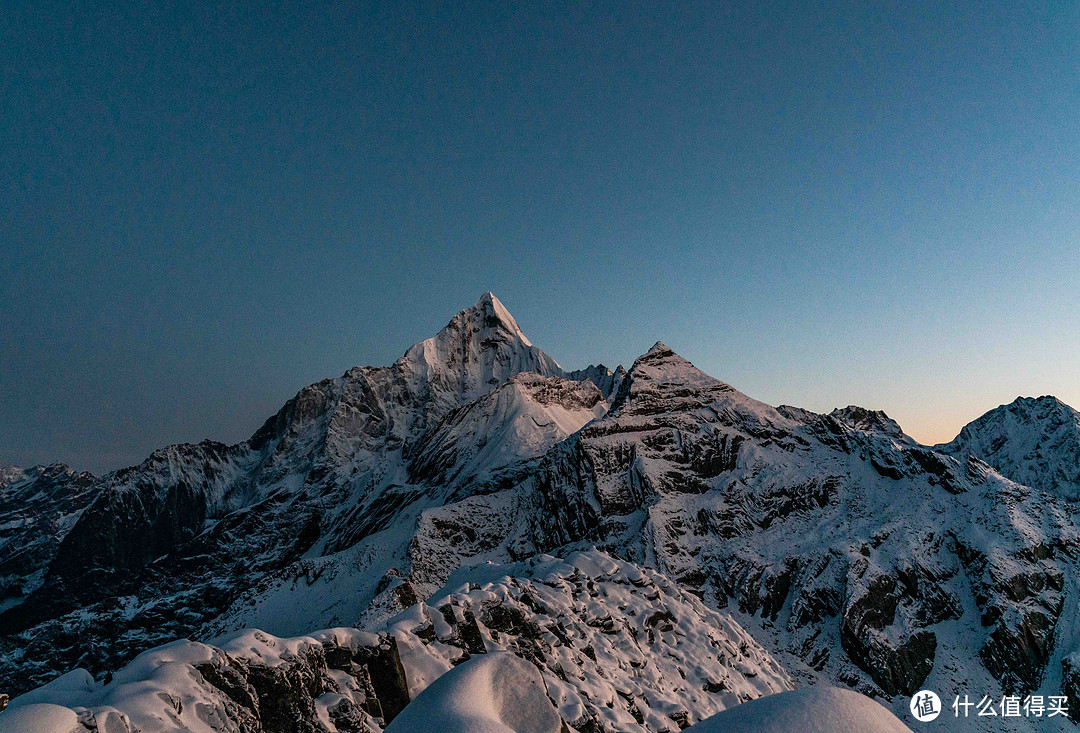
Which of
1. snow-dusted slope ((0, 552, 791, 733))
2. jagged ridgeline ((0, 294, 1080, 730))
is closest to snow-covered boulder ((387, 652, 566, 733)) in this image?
snow-dusted slope ((0, 552, 791, 733))

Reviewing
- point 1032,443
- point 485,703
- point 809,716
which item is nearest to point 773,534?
point 485,703

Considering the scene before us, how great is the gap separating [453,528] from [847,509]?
210 feet

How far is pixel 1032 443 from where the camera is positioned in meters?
126

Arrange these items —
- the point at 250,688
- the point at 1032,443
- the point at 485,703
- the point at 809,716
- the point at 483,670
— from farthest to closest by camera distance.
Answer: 1. the point at 1032,443
2. the point at 250,688
3. the point at 483,670
4. the point at 485,703
5. the point at 809,716

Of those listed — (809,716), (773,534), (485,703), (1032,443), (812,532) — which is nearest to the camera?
(809,716)

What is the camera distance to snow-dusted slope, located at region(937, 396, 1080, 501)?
379 feet

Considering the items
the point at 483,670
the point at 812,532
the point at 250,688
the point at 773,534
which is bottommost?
the point at 773,534

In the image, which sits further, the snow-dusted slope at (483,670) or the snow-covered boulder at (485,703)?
the snow-dusted slope at (483,670)

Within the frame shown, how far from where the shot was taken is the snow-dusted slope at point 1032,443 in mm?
115438

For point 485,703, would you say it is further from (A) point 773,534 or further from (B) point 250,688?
(A) point 773,534

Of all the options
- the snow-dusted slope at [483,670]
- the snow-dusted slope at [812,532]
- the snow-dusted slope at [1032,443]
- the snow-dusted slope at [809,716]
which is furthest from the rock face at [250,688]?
the snow-dusted slope at [1032,443]

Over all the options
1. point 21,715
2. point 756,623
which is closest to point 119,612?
point 756,623

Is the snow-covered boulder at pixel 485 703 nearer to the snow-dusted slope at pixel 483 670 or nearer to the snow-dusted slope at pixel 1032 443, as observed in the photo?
the snow-dusted slope at pixel 483 670

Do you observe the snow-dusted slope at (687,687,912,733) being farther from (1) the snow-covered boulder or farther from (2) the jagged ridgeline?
(2) the jagged ridgeline
